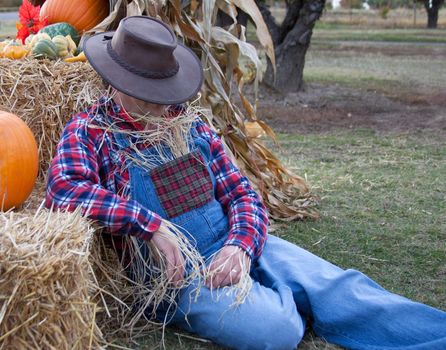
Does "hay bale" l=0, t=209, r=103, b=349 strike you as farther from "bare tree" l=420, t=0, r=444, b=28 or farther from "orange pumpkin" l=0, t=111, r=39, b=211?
"bare tree" l=420, t=0, r=444, b=28

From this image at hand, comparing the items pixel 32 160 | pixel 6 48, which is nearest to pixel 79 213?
pixel 32 160

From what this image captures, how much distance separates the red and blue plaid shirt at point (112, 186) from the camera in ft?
9.32

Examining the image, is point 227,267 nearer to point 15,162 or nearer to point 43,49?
point 15,162

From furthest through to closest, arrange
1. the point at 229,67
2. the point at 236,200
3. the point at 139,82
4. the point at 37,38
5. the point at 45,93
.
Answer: the point at 229,67, the point at 37,38, the point at 45,93, the point at 236,200, the point at 139,82

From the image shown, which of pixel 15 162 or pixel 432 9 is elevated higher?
pixel 15 162

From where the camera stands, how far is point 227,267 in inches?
118

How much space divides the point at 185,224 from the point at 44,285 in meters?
0.90

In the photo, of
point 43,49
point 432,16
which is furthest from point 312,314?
point 432,16

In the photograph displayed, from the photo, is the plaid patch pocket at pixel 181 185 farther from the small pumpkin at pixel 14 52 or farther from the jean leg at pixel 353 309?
the small pumpkin at pixel 14 52

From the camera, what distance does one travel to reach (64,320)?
95.7 inches

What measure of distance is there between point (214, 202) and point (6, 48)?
1.64m

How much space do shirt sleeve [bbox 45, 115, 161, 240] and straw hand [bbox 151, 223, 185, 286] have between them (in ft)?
0.13

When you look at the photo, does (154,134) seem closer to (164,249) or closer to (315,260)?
(164,249)

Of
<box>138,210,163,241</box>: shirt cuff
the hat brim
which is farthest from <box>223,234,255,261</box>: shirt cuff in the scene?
the hat brim
